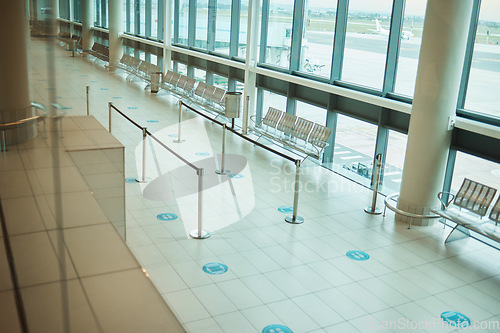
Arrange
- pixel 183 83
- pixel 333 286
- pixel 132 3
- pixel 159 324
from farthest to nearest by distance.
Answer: pixel 132 3, pixel 183 83, pixel 333 286, pixel 159 324

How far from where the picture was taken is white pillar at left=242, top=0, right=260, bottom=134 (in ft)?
41.0

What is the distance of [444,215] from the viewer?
7.22 m

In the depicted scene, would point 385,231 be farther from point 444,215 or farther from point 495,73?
point 495,73

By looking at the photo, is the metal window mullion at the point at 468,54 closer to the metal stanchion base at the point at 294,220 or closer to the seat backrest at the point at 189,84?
the metal stanchion base at the point at 294,220

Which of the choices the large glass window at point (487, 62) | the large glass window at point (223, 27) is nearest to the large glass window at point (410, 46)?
the large glass window at point (487, 62)

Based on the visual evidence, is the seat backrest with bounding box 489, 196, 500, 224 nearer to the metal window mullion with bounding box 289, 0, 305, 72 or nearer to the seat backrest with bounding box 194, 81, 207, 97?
the metal window mullion with bounding box 289, 0, 305, 72

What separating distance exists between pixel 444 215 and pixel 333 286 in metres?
2.37

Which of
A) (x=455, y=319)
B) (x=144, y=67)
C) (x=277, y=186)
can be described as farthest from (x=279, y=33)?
(x=455, y=319)

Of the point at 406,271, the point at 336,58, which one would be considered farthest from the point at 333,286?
the point at 336,58

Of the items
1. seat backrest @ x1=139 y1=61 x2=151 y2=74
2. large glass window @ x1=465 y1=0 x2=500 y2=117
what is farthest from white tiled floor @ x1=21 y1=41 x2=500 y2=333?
seat backrest @ x1=139 y1=61 x2=151 y2=74

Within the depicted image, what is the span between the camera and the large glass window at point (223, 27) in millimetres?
15219

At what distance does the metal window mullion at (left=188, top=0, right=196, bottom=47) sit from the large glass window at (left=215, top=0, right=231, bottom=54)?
1.76 m

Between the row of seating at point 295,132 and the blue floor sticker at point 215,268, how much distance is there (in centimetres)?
437

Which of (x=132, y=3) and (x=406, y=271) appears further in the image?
(x=132, y=3)
